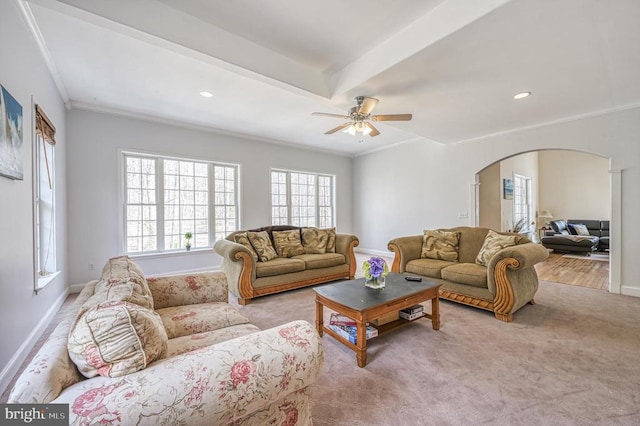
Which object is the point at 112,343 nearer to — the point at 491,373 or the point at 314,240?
the point at 491,373

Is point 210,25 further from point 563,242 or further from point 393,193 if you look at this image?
point 563,242

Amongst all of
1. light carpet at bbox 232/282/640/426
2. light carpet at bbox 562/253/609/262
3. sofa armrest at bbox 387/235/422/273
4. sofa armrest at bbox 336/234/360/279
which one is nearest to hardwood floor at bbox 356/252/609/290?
light carpet at bbox 562/253/609/262

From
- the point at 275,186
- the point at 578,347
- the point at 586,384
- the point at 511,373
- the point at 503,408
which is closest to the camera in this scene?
the point at 503,408

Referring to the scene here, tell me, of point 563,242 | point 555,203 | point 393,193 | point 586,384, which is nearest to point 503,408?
point 586,384

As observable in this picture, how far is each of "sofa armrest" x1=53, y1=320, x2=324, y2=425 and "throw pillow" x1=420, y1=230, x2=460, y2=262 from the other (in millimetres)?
3170

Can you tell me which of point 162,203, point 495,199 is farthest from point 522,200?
point 162,203

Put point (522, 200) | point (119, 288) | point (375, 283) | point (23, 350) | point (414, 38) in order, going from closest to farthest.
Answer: point (119, 288)
point (23, 350)
point (414, 38)
point (375, 283)
point (522, 200)

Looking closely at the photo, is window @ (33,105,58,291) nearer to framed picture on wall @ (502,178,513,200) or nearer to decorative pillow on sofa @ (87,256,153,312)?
decorative pillow on sofa @ (87,256,153,312)

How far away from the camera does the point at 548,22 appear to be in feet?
6.57

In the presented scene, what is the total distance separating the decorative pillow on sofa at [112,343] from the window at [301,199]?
5122 mm

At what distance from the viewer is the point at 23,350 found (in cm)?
214

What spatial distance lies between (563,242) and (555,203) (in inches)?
113

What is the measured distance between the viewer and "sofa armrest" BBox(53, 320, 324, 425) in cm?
79

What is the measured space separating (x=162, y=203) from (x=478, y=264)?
5246 millimetres
